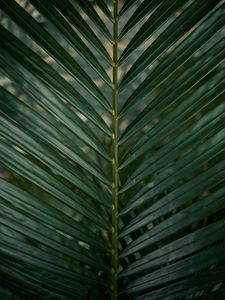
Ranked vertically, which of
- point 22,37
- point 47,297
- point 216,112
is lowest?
point 47,297

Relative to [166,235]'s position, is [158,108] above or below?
above

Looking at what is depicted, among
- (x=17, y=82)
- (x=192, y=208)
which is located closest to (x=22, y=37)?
(x=17, y=82)

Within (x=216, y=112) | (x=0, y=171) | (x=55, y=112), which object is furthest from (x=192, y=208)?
(x=0, y=171)

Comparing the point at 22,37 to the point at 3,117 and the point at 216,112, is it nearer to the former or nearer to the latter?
the point at 3,117

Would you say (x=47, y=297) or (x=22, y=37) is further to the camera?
(x=22, y=37)

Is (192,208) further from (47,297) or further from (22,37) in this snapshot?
(22,37)

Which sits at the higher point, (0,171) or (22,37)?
(22,37)
